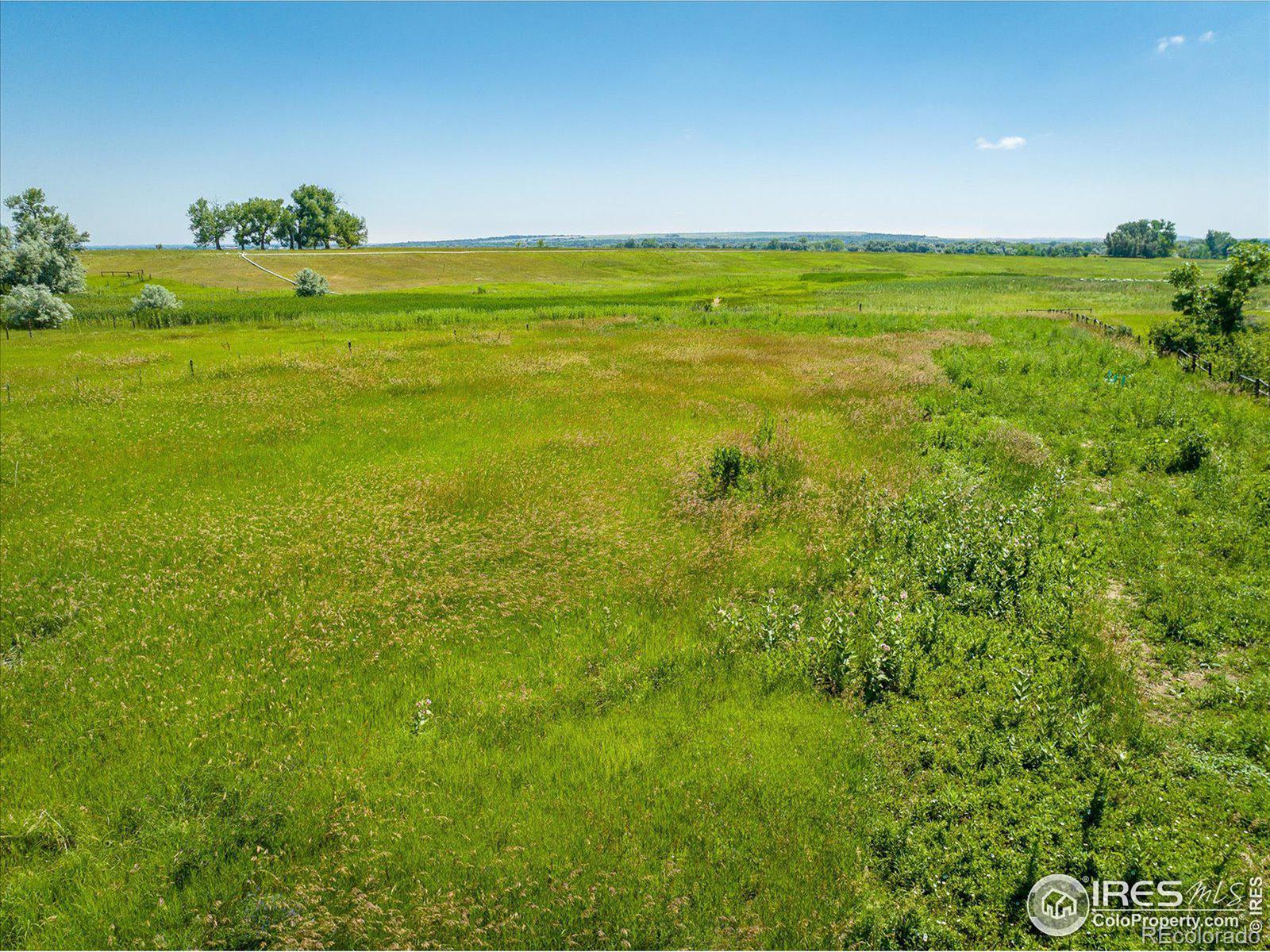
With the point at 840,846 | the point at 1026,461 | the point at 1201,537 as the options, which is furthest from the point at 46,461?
the point at 1201,537

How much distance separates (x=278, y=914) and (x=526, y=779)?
2.51 m

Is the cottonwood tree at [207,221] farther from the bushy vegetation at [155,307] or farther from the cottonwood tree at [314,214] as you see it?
the bushy vegetation at [155,307]

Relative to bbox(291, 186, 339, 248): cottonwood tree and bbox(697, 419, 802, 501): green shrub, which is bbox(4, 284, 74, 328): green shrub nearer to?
bbox(697, 419, 802, 501): green shrub

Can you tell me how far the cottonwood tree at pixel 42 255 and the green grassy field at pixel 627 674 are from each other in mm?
65137

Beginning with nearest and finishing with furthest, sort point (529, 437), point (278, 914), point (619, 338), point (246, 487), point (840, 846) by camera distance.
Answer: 1. point (278, 914)
2. point (840, 846)
3. point (246, 487)
4. point (529, 437)
5. point (619, 338)

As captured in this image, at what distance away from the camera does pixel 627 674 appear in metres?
8.62

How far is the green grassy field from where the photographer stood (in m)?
5.63

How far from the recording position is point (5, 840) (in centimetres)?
631

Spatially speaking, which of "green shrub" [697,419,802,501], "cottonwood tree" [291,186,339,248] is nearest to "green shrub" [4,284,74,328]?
"green shrub" [697,419,802,501]

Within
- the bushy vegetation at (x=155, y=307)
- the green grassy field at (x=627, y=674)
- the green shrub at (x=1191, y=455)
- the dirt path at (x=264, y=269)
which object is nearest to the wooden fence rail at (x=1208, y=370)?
the green grassy field at (x=627, y=674)

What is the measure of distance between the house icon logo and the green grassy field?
156 mm

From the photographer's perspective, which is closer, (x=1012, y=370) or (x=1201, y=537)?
(x=1201, y=537)

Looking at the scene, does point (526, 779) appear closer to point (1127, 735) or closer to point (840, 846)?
point (840, 846)

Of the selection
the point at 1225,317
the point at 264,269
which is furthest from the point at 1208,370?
the point at 264,269
